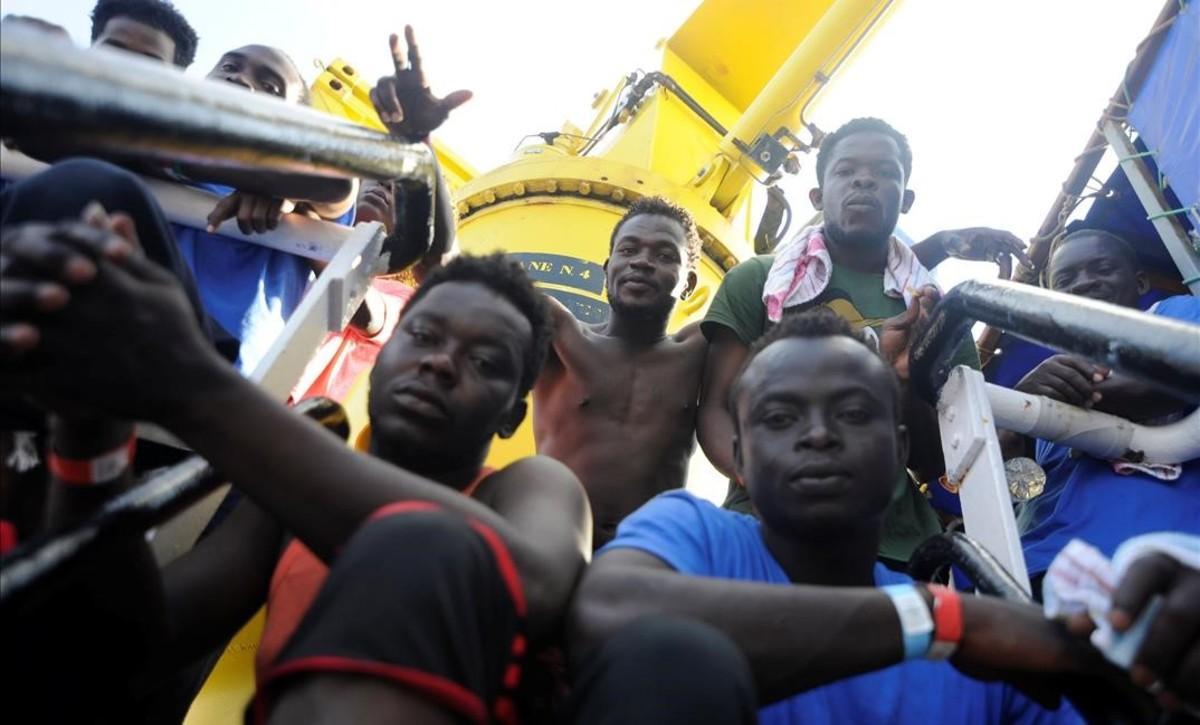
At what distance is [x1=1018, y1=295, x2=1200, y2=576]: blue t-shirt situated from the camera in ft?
6.64

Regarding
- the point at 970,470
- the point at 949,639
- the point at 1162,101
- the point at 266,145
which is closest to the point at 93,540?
the point at 266,145

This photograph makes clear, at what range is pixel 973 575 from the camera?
1.36m

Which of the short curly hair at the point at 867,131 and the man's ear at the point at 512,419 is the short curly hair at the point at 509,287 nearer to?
the man's ear at the point at 512,419

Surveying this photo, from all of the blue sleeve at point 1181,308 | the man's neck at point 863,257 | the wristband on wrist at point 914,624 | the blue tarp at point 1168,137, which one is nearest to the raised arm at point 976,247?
the man's neck at point 863,257

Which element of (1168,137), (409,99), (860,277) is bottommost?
(409,99)

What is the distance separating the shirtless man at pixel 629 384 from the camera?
269cm

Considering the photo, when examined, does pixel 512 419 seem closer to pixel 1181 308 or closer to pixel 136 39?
pixel 136 39

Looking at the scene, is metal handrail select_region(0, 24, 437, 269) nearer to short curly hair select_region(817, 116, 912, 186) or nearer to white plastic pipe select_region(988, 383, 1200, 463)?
white plastic pipe select_region(988, 383, 1200, 463)

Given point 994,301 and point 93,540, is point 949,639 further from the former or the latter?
point 93,540

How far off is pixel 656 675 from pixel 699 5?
638 centimetres

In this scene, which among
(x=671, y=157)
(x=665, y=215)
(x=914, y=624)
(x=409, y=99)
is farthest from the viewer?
(x=671, y=157)

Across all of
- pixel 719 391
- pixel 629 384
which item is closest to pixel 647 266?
pixel 629 384

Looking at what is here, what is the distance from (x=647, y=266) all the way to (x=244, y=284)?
133 centimetres

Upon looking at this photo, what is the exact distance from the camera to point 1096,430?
78.7 inches
